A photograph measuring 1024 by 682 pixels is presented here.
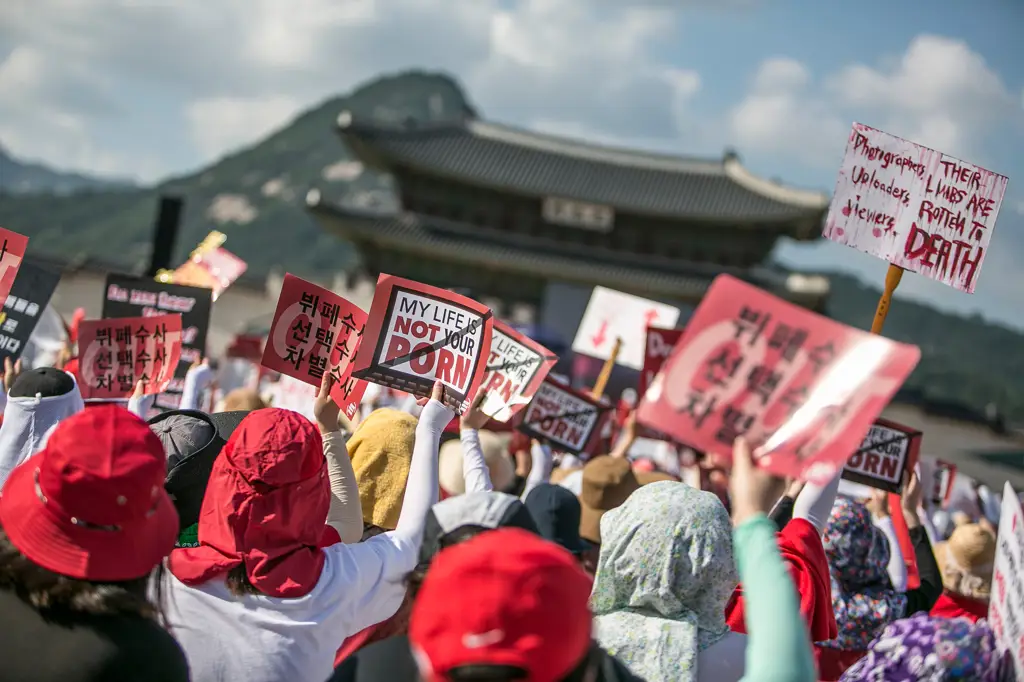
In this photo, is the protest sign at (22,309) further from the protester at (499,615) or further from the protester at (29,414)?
the protester at (499,615)

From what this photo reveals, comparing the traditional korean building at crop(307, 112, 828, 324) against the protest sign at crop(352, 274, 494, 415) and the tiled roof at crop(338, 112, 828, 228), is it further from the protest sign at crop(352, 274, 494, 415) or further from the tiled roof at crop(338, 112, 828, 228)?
the protest sign at crop(352, 274, 494, 415)

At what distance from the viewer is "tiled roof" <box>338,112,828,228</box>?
26.0 m

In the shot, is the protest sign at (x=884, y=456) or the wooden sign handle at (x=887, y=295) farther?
the protest sign at (x=884, y=456)

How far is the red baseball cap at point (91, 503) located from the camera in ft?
6.15

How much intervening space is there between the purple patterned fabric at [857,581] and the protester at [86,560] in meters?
2.17

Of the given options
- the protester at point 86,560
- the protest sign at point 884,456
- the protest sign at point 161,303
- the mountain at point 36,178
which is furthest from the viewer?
the mountain at point 36,178

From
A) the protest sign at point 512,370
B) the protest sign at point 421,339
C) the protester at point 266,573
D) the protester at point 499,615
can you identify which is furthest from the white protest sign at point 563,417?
the protester at point 499,615

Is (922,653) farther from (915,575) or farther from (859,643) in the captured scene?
(915,575)

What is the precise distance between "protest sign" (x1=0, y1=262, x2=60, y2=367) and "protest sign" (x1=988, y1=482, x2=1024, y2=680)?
410 centimetres

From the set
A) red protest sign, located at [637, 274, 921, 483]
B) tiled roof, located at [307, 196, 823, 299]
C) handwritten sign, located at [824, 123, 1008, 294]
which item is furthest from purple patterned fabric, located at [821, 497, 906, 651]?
tiled roof, located at [307, 196, 823, 299]

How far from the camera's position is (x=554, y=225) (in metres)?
27.1

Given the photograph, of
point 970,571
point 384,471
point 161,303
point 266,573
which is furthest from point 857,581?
point 161,303

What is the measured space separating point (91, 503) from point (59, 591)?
171 millimetres

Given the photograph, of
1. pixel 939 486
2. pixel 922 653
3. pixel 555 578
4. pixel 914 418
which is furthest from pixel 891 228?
pixel 914 418
